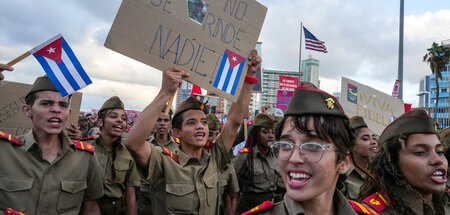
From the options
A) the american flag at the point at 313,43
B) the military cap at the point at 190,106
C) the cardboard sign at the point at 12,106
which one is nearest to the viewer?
the military cap at the point at 190,106

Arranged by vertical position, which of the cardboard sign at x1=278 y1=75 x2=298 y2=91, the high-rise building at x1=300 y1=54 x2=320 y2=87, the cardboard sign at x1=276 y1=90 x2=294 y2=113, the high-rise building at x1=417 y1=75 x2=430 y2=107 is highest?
the high-rise building at x1=417 y1=75 x2=430 y2=107

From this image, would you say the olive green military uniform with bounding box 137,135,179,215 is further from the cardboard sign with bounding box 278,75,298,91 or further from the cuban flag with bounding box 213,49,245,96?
the cardboard sign with bounding box 278,75,298,91

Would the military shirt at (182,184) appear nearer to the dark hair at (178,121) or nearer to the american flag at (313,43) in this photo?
the dark hair at (178,121)

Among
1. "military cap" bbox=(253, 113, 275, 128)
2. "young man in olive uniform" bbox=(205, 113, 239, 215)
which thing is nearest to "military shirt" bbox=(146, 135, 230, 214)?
"young man in olive uniform" bbox=(205, 113, 239, 215)

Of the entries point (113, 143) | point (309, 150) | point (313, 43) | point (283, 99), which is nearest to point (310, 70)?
point (313, 43)

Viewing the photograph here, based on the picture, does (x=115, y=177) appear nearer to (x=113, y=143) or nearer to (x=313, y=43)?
(x=113, y=143)

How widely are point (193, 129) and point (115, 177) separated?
60.9 inches

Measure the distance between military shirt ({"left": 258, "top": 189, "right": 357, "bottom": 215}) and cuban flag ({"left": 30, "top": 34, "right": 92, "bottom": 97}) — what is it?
2314 millimetres

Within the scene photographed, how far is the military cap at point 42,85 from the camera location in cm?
317

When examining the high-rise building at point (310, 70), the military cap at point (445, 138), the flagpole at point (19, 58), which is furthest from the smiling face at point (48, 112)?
the high-rise building at point (310, 70)

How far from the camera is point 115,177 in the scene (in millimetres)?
4395

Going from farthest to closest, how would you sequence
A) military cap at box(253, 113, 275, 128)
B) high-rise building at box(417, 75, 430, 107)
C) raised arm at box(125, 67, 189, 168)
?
high-rise building at box(417, 75, 430, 107), military cap at box(253, 113, 275, 128), raised arm at box(125, 67, 189, 168)

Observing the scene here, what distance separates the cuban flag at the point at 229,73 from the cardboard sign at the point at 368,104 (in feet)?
8.00

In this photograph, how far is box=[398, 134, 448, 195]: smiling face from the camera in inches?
102
